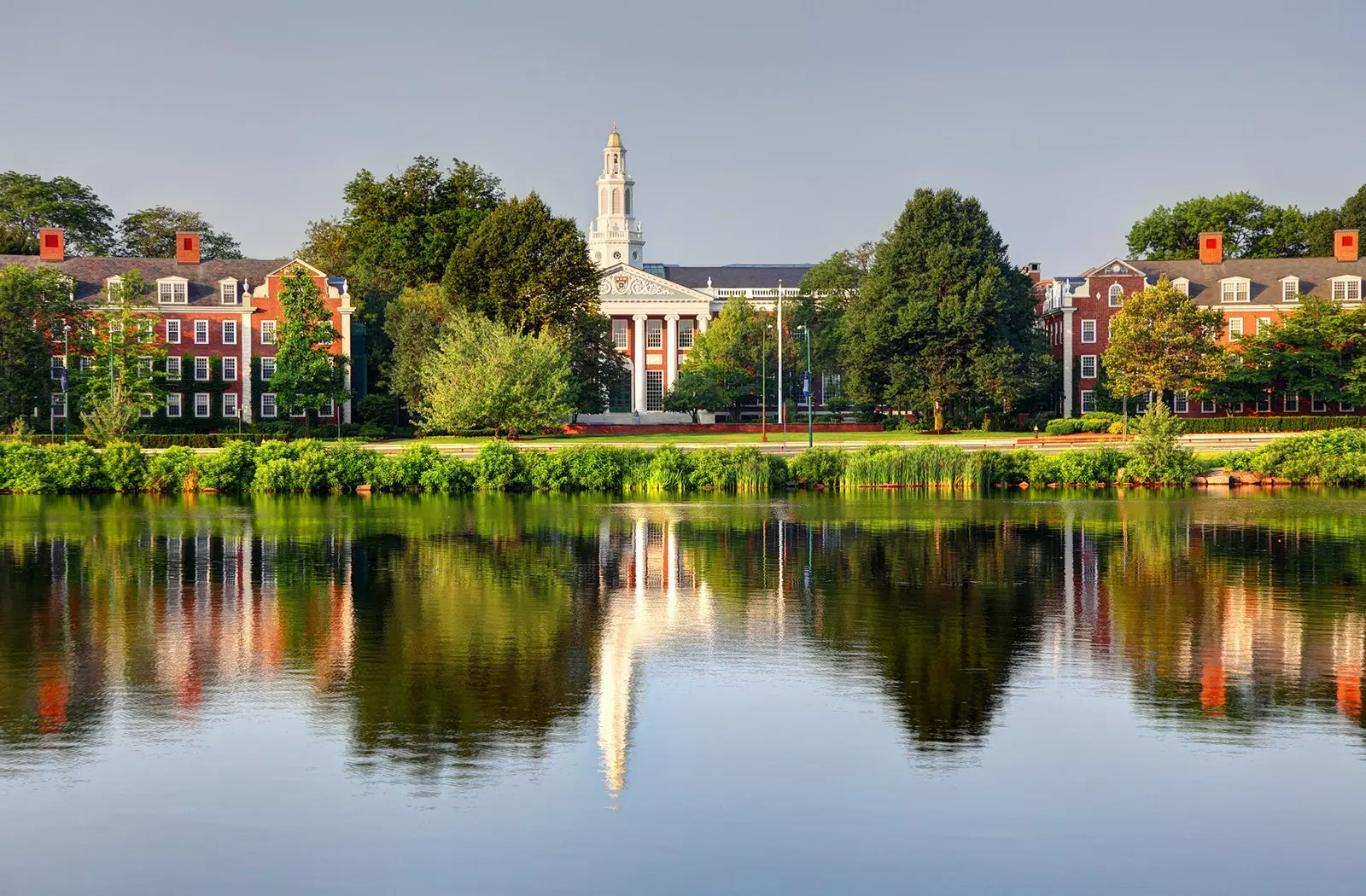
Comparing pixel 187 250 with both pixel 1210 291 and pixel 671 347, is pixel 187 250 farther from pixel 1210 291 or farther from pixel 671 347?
pixel 1210 291

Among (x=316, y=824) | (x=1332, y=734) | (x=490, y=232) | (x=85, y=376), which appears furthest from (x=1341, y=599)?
(x=85, y=376)

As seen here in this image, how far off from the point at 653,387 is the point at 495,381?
171 ft

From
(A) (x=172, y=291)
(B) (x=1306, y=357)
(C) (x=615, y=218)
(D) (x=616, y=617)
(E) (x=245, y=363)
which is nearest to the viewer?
(D) (x=616, y=617)

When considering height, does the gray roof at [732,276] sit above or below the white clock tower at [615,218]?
below

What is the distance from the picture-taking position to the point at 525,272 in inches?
3078

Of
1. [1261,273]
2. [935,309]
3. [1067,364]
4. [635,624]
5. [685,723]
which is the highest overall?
[1261,273]

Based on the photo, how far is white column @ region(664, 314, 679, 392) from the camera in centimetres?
11612

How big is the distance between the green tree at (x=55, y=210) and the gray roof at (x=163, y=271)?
51.3 ft

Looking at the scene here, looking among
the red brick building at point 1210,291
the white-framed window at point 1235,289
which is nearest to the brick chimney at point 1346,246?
the red brick building at point 1210,291

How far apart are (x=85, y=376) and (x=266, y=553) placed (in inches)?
1860

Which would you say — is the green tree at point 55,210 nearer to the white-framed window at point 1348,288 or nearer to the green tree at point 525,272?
the green tree at point 525,272

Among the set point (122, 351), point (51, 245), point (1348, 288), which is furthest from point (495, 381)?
point (1348, 288)

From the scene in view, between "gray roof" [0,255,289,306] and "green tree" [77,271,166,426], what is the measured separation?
14.9 ft

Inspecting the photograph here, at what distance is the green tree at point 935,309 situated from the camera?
254 feet
